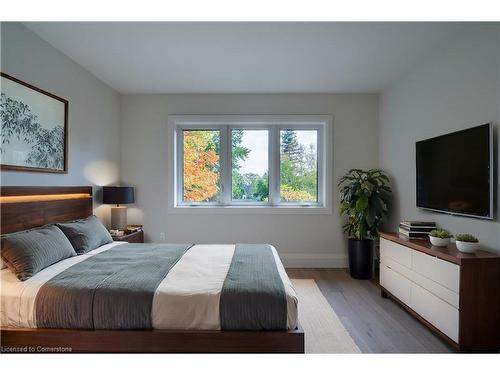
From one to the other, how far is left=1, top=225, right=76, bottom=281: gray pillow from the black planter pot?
3.27 meters

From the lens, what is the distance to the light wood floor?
2.19 metres

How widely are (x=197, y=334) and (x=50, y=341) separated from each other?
0.91m

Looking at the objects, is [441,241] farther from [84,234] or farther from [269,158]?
[84,234]

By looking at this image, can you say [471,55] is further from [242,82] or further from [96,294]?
[96,294]

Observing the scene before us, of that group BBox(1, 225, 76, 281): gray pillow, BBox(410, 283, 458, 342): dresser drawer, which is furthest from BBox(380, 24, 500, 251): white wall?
BBox(1, 225, 76, 281): gray pillow

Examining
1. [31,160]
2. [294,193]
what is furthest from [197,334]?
[294,193]

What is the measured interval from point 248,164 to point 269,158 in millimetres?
340

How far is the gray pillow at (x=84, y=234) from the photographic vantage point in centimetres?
263

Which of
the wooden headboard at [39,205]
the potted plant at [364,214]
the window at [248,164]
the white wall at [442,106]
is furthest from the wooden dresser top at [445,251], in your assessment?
the wooden headboard at [39,205]

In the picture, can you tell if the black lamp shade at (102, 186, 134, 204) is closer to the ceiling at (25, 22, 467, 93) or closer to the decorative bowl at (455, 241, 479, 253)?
the ceiling at (25, 22, 467, 93)

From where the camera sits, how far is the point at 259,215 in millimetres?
4312

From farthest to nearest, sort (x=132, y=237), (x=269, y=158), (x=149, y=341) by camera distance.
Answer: (x=269, y=158) < (x=132, y=237) < (x=149, y=341)

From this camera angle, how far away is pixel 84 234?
8.90 feet

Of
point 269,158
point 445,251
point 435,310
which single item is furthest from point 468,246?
point 269,158
